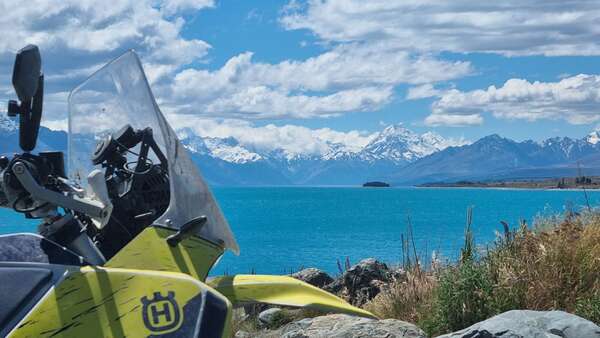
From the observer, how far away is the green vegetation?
300 inches

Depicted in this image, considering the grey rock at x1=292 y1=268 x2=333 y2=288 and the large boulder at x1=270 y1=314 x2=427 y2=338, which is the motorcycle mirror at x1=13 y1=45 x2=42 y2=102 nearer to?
the large boulder at x1=270 y1=314 x2=427 y2=338

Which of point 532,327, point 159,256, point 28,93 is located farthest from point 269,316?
point 28,93

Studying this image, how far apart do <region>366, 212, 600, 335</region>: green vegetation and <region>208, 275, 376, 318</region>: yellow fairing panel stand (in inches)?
171

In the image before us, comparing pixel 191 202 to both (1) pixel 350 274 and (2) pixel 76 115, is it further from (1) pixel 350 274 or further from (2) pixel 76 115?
(1) pixel 350 274

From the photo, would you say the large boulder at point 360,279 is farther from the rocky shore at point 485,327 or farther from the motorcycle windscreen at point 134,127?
the motorcycle windscreen at point 134,127

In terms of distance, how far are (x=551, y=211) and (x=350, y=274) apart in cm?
280

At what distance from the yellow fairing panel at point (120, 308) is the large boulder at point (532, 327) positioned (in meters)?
A: 3.64

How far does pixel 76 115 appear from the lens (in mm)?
4168

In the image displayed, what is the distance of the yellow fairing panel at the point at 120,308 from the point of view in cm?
312

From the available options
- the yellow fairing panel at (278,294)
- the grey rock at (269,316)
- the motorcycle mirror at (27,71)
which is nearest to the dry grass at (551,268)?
the grey rock at (269,316)

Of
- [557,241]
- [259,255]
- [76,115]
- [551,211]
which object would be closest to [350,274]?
[551,211]

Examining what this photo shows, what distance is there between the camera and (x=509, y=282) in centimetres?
780

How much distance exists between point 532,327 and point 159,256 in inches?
154

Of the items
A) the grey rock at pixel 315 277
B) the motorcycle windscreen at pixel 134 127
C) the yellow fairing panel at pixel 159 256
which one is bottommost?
the grey rock at pixel 315 277
